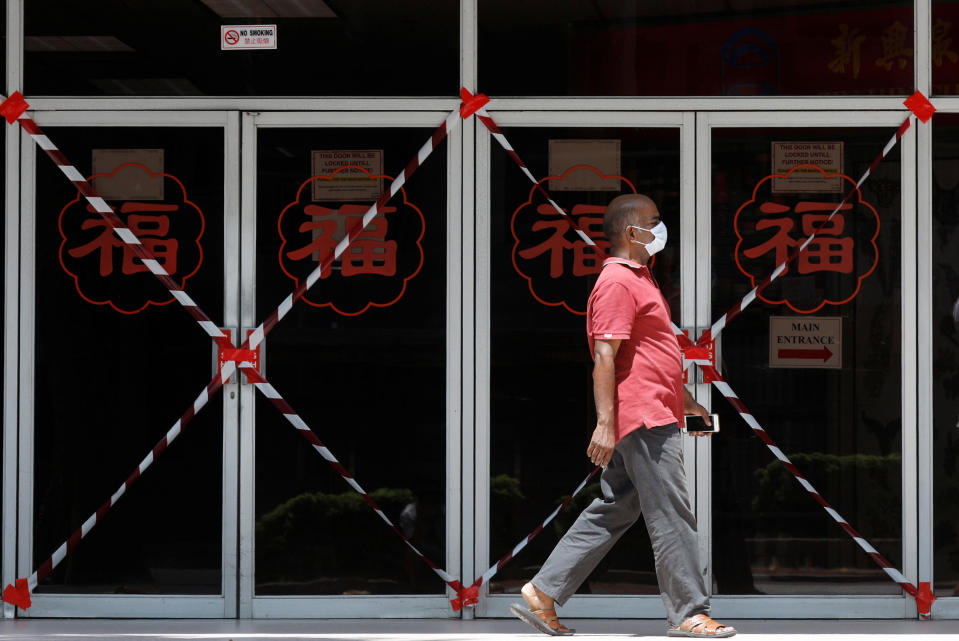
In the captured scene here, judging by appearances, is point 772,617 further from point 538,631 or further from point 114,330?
point 114,330

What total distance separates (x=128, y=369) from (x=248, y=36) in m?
1.70

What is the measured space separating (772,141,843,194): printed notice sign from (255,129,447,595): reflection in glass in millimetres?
1605

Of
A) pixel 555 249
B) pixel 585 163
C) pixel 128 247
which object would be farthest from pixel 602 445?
pixel 128 247

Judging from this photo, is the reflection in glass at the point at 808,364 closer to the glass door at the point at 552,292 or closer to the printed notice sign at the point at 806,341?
the printed notice sign at the point at 806,341

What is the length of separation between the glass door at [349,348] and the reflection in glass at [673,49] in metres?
0.54

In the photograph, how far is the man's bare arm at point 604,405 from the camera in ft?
17.6

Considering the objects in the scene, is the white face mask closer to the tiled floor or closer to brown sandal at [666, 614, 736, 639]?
brown sandal at [666, 614, 736, 639]

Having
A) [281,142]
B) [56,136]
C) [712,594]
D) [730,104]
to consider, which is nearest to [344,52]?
[281,142]

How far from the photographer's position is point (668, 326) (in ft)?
18.2

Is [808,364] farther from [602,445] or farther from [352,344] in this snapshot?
[352,344]

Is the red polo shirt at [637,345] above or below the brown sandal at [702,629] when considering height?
above

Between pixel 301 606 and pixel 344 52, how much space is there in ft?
8.75

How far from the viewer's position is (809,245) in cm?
626

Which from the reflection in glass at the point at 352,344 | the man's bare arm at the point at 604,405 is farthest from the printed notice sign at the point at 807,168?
the reflection in glass at the point at 352,344
